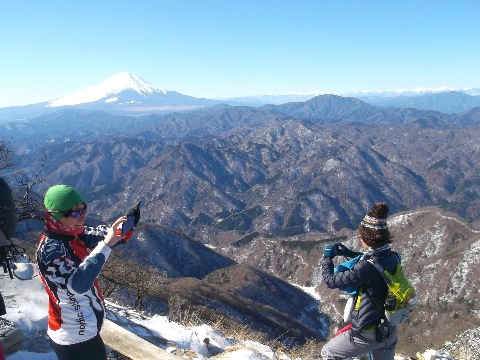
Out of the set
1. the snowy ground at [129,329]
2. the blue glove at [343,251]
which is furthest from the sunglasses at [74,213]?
the blue glove at [343,251]

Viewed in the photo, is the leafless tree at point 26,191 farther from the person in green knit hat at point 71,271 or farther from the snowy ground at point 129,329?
the person in green knit hat at point 71,271

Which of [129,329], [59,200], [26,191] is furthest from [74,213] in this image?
[26,191]

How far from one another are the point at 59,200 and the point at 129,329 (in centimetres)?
559

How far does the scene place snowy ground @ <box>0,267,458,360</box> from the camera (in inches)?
264

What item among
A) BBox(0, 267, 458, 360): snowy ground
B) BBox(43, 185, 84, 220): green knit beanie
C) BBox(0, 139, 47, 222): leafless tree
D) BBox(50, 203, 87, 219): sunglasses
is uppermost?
BBox(43, 185, 84, 220): green knit beanie

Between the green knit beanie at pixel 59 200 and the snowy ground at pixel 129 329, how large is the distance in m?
2.39

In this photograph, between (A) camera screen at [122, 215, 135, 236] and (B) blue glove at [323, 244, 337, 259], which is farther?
(B) blue glove at [323, 244, 337, 259]

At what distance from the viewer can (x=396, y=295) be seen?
4.88 meters

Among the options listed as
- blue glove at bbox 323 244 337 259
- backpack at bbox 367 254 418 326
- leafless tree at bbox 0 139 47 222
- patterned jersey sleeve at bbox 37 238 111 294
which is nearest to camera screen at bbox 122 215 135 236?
patterned jersey sleeve at bbox 37 238 111 294

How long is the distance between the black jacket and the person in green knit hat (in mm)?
2690

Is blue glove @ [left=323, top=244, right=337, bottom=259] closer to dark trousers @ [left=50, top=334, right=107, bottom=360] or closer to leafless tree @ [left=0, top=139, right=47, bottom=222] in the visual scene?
dark trousers @ [left=50, top=334, right=107, bottom=360]

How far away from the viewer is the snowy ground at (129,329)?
6707 millimetres

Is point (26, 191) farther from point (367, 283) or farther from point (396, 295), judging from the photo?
point (396, 295)

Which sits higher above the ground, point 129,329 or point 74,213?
point 74,213
